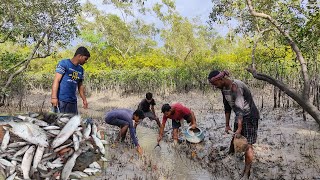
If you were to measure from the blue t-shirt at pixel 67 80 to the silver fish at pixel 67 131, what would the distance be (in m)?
1.83

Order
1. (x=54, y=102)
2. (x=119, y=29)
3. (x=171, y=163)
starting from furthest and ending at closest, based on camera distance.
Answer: (x=119, y=29) < (x=171, y=163) < (x=54, y=102)

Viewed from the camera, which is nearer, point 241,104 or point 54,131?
point 54,131

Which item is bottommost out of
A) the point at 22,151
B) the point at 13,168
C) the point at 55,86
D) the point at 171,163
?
the point at 171,163

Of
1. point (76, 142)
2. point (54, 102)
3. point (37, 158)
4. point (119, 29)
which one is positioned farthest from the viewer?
point (119, 29)

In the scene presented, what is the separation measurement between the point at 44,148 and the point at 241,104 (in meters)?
2.92

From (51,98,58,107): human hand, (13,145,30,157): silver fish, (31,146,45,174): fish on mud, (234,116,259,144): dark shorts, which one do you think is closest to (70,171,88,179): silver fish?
(31,146,45,174): fish on mud

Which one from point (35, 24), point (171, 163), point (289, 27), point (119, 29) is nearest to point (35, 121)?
point (171, 163)

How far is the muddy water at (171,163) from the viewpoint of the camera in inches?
229

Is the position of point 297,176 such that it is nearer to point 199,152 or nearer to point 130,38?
point 199,152

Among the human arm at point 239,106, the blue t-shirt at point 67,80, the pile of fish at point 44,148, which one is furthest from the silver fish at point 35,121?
the human arm at point 239,106

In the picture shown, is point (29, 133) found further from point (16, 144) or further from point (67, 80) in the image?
point (67, 80)

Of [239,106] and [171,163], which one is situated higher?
[239,106]

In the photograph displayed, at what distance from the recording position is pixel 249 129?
5.31 metres

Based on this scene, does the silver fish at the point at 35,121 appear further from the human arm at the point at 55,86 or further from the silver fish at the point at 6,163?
the human arm at the point at 55,86
